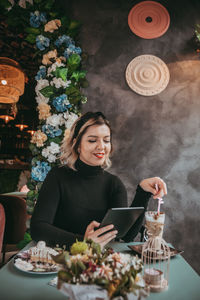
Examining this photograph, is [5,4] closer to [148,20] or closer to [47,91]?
[47,91]

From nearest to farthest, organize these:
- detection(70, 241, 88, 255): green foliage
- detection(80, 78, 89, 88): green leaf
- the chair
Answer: detection(70, 241, 88, 255): green foliage
detection(80, 78, 89, 88): green leaf
the chair

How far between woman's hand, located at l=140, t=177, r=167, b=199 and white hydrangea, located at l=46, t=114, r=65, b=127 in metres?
1.01

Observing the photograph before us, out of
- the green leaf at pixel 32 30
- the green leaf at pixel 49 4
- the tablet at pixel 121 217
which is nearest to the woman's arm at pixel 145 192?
the tablet at pixel 121 217

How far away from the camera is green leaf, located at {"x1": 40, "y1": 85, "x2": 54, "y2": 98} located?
2277 millimetres

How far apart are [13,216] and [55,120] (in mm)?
1527

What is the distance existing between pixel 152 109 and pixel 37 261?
1913mm

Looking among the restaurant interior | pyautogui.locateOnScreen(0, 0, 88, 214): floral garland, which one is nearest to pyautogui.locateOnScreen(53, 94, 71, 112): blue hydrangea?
pyautogui.locateOnScreen(0, 0, 88, 214): floral garland

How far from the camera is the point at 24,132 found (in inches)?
324

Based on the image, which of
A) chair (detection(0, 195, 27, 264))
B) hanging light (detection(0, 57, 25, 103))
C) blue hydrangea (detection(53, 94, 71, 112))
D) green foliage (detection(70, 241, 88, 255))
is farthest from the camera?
chair (detection(0, 195, 27, 264))

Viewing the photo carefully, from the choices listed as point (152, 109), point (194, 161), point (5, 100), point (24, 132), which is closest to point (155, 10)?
point (152, 109)

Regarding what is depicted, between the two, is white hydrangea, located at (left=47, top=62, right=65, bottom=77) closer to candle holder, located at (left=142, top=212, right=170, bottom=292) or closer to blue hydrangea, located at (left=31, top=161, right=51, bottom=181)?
blue hydrangea, located at (left=31, top=161, right=51, bottom=181)

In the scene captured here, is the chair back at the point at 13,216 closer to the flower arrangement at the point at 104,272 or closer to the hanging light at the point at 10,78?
the hanging light at the point at 10,78

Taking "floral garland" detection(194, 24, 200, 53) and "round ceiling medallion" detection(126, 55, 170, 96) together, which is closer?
"floral garland" detection(194, 24, 200, 53)

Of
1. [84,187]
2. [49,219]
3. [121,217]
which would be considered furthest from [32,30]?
[121,217]
